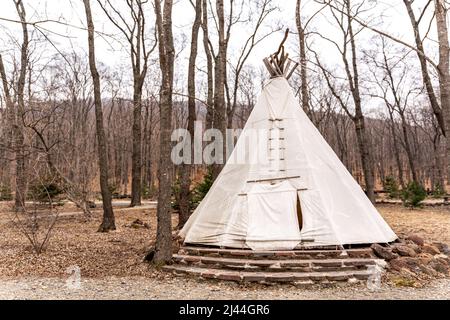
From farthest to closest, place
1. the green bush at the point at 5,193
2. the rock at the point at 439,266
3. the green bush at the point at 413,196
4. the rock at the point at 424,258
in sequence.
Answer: the green bush at the point at 5,193 < the green bush at the point at 413,196 < the rock at the point at 424,258 < the rock at the point at 439,266

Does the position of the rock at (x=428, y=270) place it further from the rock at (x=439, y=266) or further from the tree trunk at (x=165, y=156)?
the tree trunk at (x=165, y=156)

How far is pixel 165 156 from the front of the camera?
7.02m

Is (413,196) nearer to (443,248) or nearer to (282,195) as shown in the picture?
(443,248)

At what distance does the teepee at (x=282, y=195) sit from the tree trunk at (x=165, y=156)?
1.00 meters

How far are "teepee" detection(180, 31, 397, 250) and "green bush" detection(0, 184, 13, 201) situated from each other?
1851 cm

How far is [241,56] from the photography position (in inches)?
813

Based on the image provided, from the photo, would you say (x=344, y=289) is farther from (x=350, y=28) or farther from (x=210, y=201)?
(x=350, y=28)

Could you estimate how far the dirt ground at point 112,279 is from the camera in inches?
213

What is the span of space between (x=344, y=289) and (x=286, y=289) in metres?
0.94

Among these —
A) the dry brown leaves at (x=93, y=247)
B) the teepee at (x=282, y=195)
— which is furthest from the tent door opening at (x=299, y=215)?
the dry brown leaves at (x=93, y=247)

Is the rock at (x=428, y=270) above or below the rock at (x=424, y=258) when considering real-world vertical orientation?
below

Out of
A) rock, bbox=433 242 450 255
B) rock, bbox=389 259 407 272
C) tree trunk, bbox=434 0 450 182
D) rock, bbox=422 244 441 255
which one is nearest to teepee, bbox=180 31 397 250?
rock, bbox=389 259 407 272

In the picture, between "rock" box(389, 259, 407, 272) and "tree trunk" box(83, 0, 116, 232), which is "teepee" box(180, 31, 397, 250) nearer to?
"rock" box(389, 259, 407, 272)
